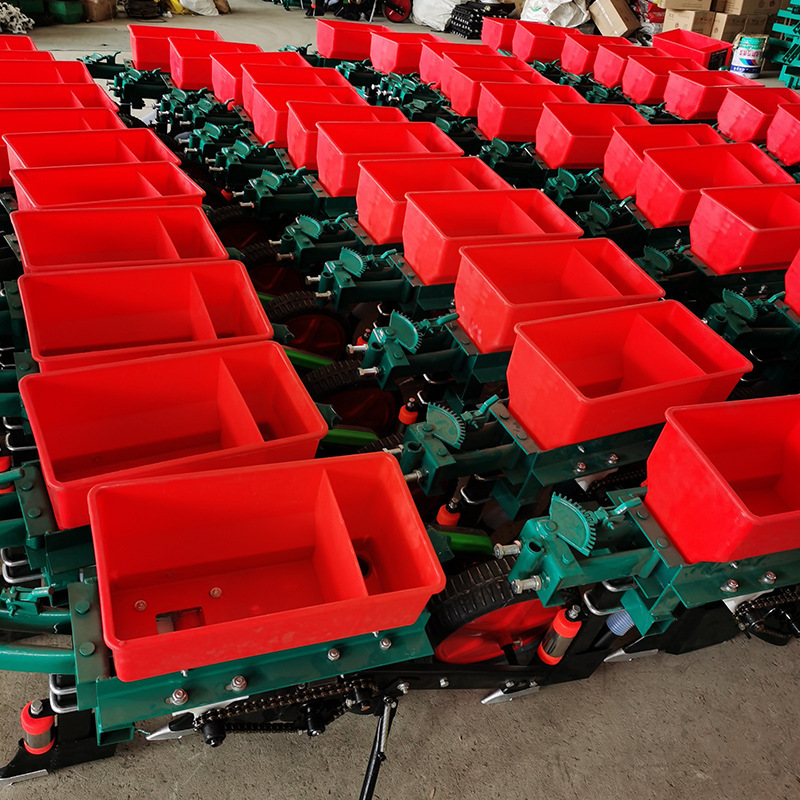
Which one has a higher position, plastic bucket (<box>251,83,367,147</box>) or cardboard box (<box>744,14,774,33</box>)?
plastic bucket (<box>251,83,367,147</box>)

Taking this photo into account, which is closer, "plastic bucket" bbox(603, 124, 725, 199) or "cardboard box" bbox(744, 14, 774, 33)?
"plastic bucket" bbox(603, 124, 725, 199)

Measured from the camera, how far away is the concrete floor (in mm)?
1920

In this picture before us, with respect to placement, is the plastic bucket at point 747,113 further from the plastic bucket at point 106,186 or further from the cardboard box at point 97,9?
the cardboard box at point 97,9

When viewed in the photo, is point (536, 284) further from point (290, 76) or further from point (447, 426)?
point (290, 76)

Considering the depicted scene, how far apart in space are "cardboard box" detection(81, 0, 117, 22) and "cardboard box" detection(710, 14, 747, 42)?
710 cm

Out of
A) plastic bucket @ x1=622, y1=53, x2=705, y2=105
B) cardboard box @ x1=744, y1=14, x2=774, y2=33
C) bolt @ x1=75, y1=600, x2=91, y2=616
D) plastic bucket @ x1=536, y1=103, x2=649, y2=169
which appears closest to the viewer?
bolt @ x1=75, y1=600, x2=91, y2=616

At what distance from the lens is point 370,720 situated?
82.3 inches

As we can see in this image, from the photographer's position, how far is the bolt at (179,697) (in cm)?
135

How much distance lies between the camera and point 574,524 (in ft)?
5.20

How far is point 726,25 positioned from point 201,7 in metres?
6.41

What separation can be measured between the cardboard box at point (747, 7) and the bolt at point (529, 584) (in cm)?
905

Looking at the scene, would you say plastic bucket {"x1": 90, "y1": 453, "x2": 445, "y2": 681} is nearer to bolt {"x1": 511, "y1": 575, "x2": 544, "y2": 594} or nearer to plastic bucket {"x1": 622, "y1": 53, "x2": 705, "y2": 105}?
bolt {"x1": 511, "y1": 575, "x2": 544, "y2": 594}

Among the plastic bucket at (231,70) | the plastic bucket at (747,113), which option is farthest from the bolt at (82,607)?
the plastic bucket at (747,113)

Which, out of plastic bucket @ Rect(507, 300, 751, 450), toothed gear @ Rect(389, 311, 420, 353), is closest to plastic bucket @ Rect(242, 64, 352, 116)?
toothed gear @ Rect(389, 311, 420, 353)
